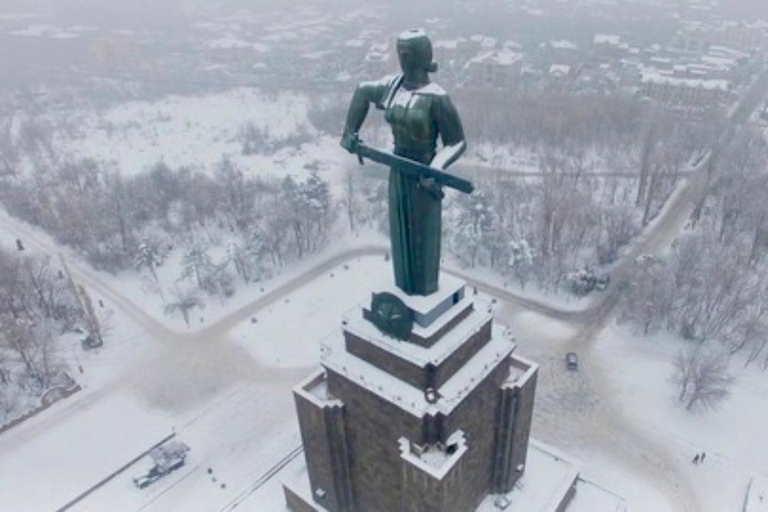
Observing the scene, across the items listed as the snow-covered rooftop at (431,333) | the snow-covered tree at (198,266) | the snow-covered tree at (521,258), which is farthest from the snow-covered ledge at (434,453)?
the snow-covered tree at (198,266)

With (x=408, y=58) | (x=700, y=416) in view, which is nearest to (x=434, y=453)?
(x=408, y=58)

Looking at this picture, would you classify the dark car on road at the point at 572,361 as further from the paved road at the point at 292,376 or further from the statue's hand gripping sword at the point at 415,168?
the statue's hand gripping sword at the point at 415,168

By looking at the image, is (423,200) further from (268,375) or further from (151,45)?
(151,45)

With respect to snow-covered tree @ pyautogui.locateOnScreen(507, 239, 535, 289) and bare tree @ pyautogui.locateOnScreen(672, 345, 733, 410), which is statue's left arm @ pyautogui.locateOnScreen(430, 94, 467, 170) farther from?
snow-covered tree @ pyautogui.locateOnScreen(507, 239, 535, 289)

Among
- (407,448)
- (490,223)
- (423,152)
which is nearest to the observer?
(423,152)

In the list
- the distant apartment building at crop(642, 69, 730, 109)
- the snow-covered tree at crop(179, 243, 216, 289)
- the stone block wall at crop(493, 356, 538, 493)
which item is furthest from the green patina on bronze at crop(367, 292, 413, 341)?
the distant apartment building at crop(642, 69, 730, 109)

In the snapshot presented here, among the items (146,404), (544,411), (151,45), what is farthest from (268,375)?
(151,45)

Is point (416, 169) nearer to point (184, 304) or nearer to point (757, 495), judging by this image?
point (757, 495)
